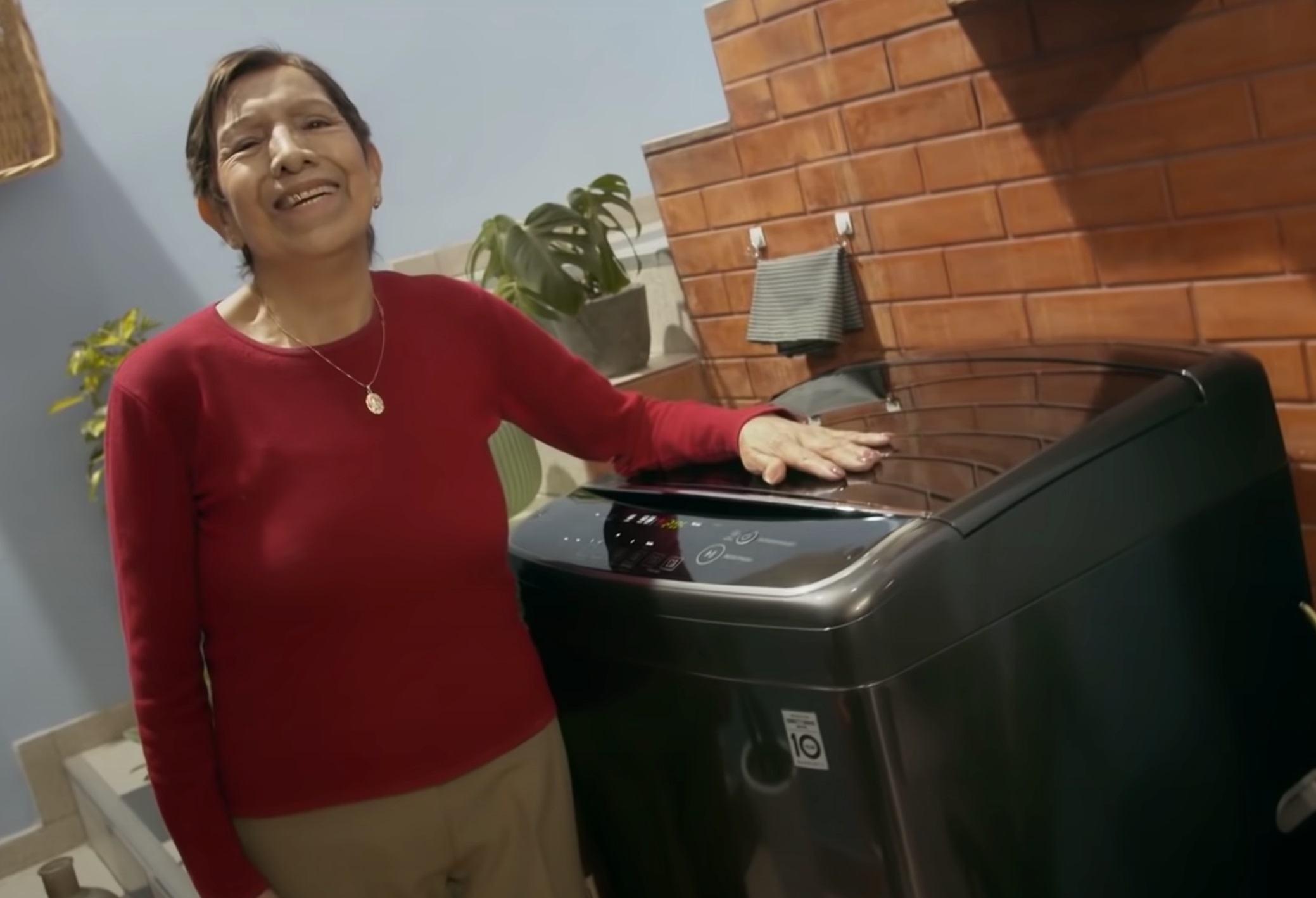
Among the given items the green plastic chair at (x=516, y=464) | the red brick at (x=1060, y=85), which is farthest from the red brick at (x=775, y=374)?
the red brick at (x=1060, y=85)

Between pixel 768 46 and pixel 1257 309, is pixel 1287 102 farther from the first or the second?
pixel 768 46

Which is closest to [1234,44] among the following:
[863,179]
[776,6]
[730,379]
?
[863,179]

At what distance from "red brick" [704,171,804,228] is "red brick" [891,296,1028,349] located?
8.4 inches

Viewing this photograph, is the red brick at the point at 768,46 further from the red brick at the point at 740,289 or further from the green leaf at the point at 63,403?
the green leaf at the point at 63,403

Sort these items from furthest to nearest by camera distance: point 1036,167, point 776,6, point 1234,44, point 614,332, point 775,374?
point 614,332 → point 775,374 → point 776,6 → point 1036,167 → point 1234,44

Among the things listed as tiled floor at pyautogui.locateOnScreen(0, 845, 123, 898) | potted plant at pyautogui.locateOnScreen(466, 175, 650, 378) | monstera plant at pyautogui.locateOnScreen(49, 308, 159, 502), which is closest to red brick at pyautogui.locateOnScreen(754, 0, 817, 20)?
potted plant at pyautogui.locateOnScreen(466, 175, 650, 378)

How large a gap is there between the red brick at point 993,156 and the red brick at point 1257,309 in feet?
0.68

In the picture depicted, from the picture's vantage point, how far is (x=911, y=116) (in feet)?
4.89

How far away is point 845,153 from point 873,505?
0.72m

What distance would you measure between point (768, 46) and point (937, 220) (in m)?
0.33

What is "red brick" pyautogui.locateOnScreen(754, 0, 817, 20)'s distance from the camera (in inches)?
62.3

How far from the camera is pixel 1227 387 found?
3.53ft

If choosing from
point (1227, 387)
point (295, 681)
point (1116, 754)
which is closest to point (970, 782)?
point (1116, 754)

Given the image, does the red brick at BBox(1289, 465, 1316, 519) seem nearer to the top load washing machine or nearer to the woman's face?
the top load washing machine
